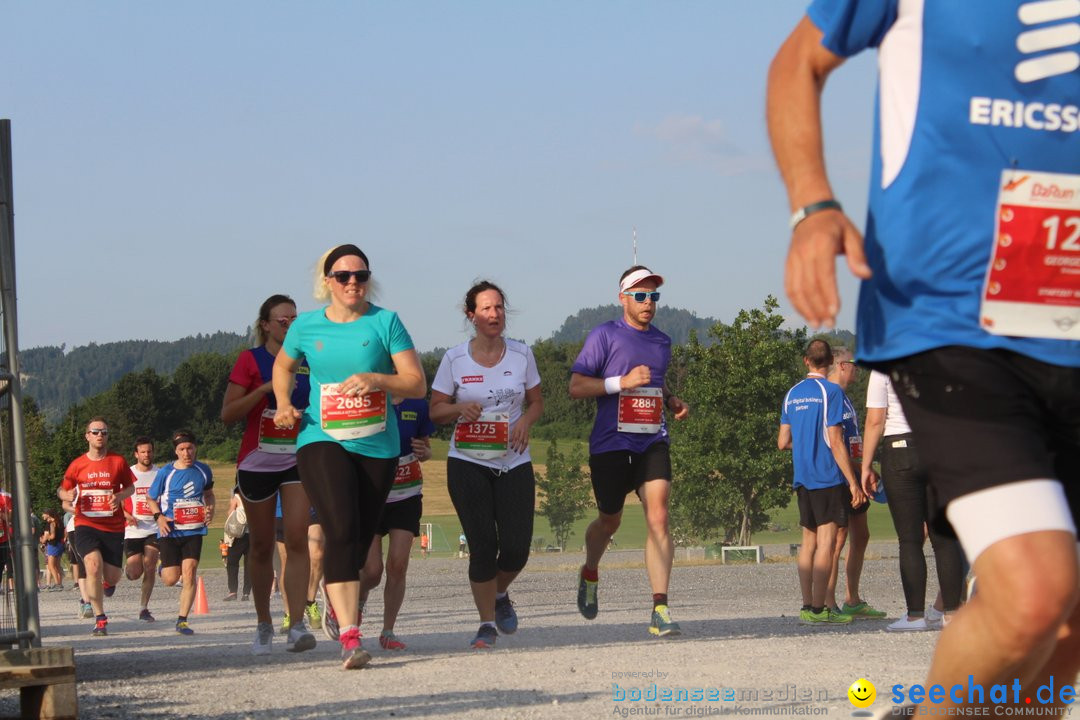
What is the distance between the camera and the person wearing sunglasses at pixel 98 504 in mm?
15672

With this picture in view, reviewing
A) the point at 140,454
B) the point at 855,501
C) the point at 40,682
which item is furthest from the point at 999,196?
the point at 140,454

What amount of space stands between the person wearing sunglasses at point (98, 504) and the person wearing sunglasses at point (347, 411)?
286 inches

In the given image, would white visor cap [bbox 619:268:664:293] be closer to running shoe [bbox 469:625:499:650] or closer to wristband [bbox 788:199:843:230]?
running shoe [bbox 469:625:499:650]

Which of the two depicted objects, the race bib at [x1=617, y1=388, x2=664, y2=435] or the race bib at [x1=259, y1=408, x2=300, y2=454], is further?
the race bib at [x1=617, y1=388, x2=664, y2=435]

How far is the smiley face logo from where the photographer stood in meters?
6.23

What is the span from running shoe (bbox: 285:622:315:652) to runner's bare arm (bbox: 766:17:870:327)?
23.4 ft

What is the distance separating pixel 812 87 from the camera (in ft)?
11.6

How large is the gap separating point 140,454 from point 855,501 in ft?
35.5

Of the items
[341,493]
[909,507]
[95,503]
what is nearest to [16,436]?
[341,493]

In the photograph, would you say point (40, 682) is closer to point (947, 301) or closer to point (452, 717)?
point (452, 717)

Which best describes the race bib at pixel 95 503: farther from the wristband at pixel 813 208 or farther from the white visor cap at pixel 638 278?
the wristband at pixel 813 208

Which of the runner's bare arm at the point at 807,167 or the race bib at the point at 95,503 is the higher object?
the runner's bare arm at the point at 807,167

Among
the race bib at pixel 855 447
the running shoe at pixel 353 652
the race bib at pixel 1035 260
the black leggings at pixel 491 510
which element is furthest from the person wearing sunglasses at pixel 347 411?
the race bib at pixel 1035 260

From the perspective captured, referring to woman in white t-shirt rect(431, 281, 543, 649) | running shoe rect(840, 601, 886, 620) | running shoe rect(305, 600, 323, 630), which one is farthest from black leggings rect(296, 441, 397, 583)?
running shoe rect(840, 601, 886, 620)
